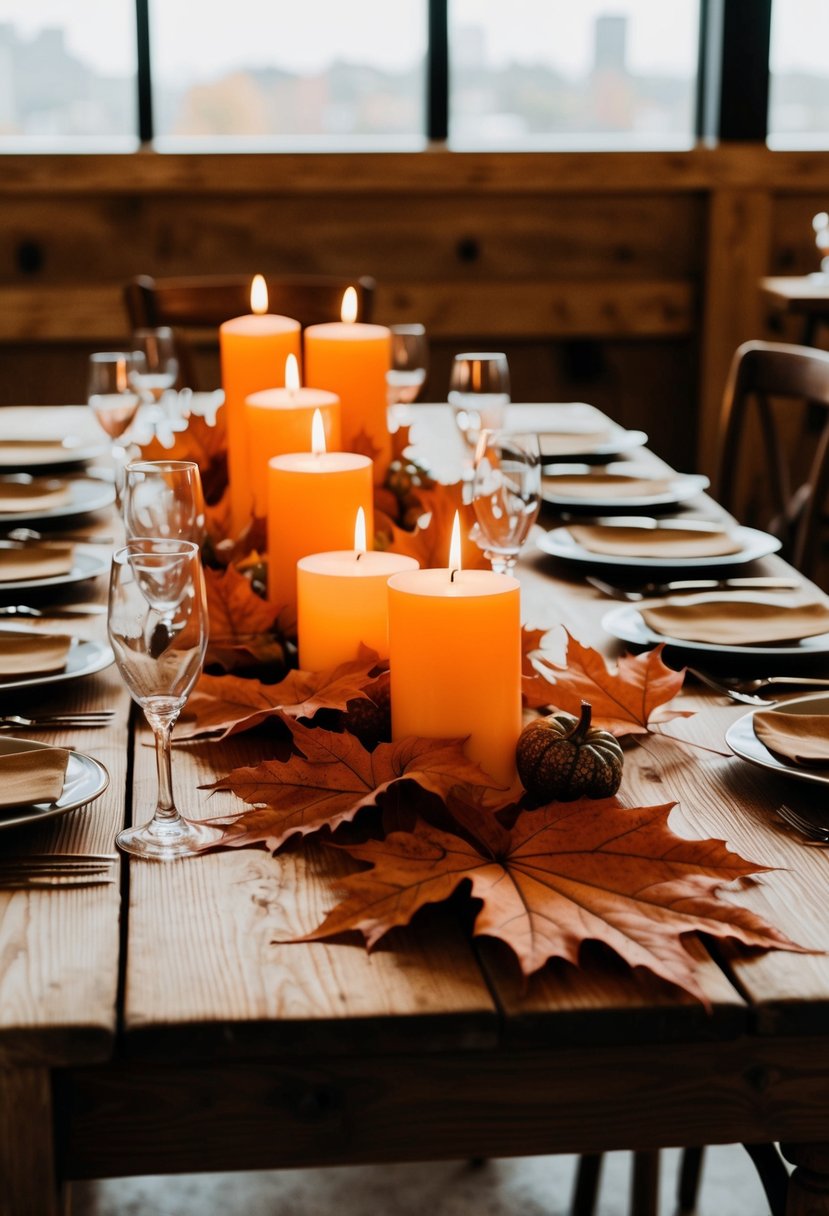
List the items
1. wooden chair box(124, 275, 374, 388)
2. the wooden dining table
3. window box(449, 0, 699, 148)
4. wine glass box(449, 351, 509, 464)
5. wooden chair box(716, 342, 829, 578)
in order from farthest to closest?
window box(449, 0, 699, 148) < wooden chair box(124, 275, 374, 388) < wooden chair box(716, 342, 829, 578) < wine glass box(449, 351, 509, 464) < the wooden dining table

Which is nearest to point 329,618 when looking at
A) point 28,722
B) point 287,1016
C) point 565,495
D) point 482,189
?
point 28,722

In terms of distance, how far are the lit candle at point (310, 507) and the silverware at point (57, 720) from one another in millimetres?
163

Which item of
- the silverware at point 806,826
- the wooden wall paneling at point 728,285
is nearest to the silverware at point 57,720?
the silverware at point 806,826

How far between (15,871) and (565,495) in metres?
1.04

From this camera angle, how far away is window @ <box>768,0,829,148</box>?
12.1ft

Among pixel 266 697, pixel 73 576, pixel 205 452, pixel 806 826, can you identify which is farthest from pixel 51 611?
pixel 806 826

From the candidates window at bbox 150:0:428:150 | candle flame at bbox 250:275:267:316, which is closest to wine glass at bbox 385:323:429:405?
candle flame at bbox 250:275:267:316

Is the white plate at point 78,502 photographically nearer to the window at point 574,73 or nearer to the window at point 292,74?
the window at point 292,74

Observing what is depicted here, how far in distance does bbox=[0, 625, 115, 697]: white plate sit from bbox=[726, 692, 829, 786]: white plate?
0.49 m

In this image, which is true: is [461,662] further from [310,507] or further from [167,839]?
[310,507]

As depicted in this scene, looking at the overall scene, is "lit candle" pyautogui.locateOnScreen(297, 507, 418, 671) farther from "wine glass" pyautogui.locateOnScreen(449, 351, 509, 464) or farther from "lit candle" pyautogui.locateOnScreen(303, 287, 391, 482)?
"wine glass" pyautogui.locateOnScreen(449, 351, 509, 464)

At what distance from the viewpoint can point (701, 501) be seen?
1744 mm

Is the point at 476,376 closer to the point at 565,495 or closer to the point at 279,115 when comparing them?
the point at 565,495

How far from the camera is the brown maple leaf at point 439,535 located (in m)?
1.18
